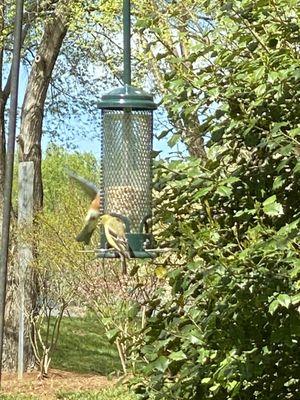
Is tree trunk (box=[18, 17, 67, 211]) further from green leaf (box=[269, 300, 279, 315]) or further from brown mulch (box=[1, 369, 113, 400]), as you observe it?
green leaf (box=[269, 300, 279, 315])

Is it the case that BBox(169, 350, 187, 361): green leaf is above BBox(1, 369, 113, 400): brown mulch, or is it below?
above

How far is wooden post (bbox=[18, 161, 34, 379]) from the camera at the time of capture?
14133 millimetres

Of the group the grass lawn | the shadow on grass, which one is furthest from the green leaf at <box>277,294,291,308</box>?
the shadow on grass

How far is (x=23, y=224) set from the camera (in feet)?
46.0

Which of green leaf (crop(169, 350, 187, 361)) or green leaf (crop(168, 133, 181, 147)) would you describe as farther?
green leaf (crop(168, 133, 181, 147))

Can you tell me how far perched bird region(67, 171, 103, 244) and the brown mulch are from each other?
7266mm

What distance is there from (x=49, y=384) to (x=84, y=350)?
7.20 m

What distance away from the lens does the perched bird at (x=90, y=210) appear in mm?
5039

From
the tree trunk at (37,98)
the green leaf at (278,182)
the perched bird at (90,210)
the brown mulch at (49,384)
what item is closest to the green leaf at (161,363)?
the green leaf at (278,182)

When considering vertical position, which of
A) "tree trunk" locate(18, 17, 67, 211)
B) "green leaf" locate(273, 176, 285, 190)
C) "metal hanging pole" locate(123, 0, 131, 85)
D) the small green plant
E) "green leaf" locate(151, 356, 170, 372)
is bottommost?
the small green plant

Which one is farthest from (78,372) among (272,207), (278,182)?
(272,207)

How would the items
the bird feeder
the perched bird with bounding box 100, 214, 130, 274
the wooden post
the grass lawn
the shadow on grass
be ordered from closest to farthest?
the perched bird with bounding box 100, 214, 130, 274, the bird feeder, the grass lawn, the wooden post, the shadow on grass

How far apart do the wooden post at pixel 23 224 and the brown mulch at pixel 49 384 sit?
1.25 ft

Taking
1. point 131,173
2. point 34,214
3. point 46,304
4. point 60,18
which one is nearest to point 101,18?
point 60,18
